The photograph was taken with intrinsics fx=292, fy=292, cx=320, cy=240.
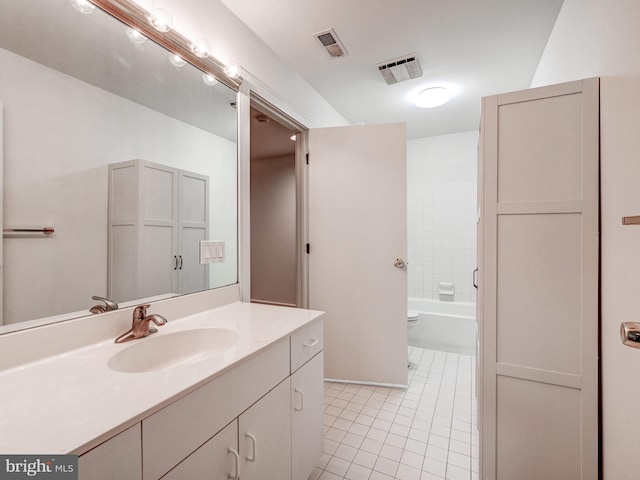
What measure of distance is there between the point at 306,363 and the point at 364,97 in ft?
7.70

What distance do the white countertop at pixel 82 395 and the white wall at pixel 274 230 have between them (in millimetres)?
3033

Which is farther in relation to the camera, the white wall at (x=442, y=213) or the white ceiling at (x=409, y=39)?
the white wall at (x=442, y=213)

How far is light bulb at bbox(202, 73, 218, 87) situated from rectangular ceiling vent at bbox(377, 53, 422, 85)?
49.0 inches

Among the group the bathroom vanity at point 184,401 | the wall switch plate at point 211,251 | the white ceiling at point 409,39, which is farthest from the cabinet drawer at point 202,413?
the white ceiling at point 409,39

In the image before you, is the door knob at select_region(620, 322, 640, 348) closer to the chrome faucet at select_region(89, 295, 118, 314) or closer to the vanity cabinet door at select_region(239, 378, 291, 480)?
the vanity cabinet door at select_region(239, 378, 291, 480)

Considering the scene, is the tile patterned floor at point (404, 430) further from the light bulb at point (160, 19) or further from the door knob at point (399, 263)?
the light bulb at point (160, 19)

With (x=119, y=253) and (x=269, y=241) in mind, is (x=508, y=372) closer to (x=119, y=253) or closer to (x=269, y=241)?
(x=119, y=253)

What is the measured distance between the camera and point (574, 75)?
4.47ft

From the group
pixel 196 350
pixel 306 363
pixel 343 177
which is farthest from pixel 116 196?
pixel 343 177

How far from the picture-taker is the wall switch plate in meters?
1.49

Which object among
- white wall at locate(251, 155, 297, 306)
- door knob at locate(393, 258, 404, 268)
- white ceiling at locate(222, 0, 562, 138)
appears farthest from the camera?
white wall at locate(251, 155, 297, 306)

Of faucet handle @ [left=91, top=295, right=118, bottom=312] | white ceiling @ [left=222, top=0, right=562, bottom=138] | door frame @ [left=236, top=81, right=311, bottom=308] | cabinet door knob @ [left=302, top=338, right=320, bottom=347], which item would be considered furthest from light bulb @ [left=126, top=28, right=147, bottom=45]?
cabinet door knob @ [left=302, top=338, right=320, bottom=347]

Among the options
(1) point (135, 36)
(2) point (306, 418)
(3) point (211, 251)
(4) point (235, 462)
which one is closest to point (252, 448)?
(4) point (235, 462)

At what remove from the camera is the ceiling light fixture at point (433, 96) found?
8.14ft
